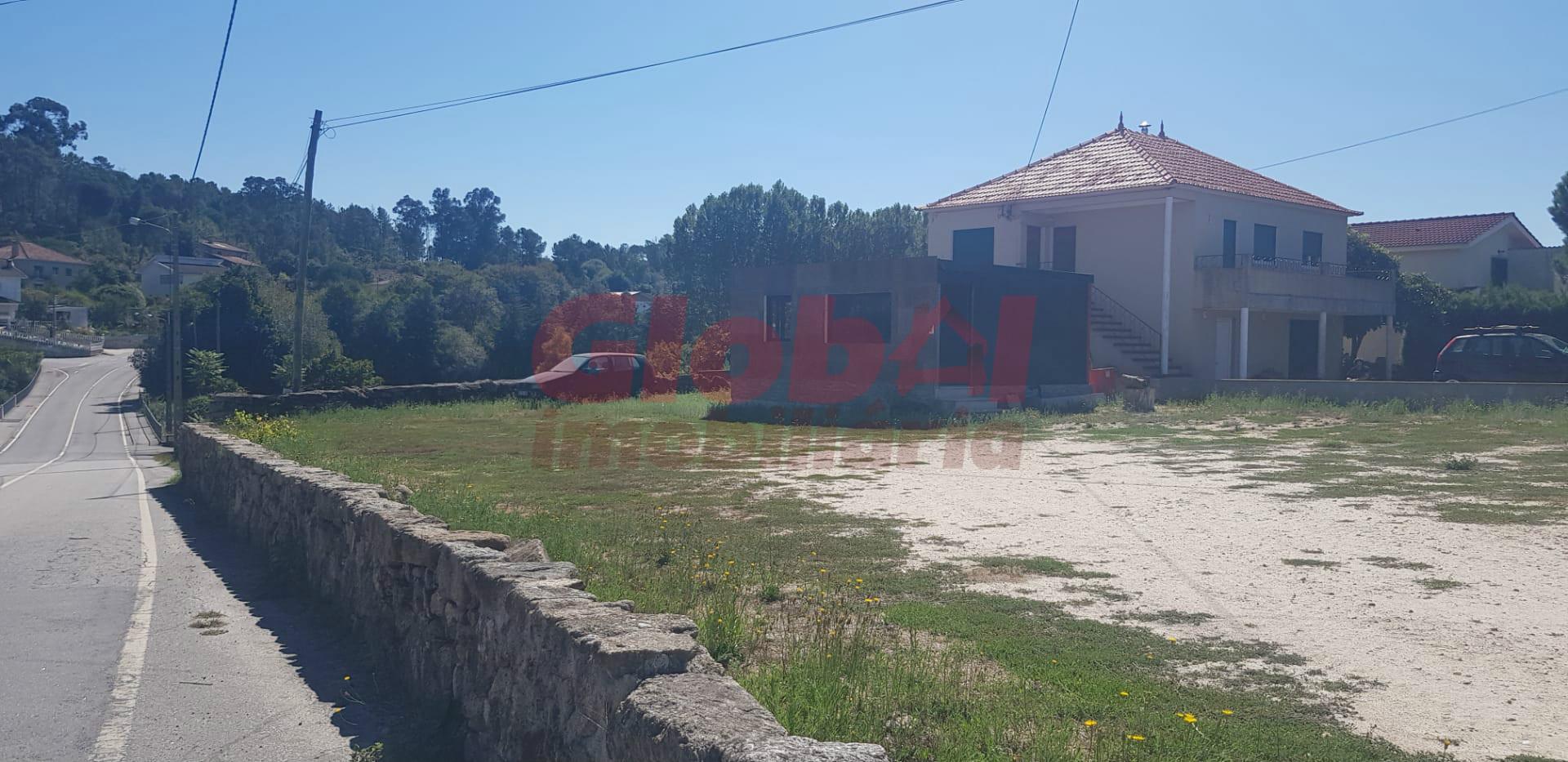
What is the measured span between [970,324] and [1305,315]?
15.2 metres

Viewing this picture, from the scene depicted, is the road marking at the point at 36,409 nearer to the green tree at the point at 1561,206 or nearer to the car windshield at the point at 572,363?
the car windshield at the point at 572,363

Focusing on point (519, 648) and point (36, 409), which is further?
point (36, 409)

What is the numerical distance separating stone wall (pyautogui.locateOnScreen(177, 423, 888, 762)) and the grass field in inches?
26.6

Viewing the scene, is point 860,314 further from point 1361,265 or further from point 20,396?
point 20,396

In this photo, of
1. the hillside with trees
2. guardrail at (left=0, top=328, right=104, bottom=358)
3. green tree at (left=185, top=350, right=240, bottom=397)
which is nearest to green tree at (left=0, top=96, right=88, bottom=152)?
the hillside with trees

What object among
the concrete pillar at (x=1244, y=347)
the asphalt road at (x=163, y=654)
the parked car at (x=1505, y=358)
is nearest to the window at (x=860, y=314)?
the concrete pillar at (x=1244, y=347)

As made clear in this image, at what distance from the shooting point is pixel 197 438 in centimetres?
1720

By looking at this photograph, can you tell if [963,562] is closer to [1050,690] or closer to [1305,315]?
[1050,690]

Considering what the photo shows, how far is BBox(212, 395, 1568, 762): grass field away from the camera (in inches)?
185

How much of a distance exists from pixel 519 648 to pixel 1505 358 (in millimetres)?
28633

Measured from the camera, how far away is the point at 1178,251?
3084 centimetres

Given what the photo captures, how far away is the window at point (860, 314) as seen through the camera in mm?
25250

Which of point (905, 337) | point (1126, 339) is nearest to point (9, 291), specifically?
point (905, 337)

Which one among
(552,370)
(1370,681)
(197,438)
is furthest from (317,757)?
(552,370)
